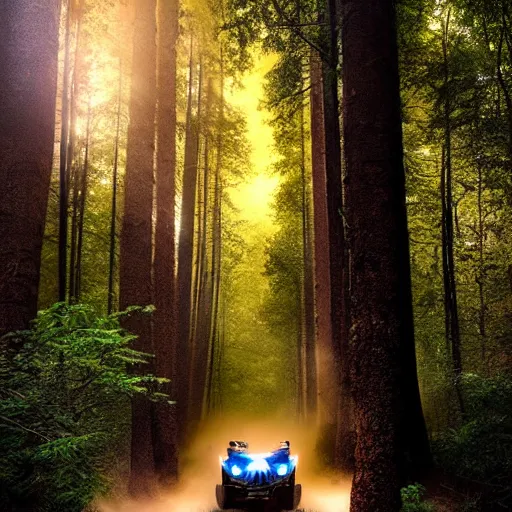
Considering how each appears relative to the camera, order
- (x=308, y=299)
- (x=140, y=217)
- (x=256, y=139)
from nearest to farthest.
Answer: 1. (x=140, y=217)
2. (x=308, y=299)
3. (x=256, y=139)

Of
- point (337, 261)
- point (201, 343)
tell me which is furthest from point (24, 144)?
point (201, 343)

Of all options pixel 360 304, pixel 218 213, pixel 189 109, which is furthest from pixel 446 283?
pixel 218 213

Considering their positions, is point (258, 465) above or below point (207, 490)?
above

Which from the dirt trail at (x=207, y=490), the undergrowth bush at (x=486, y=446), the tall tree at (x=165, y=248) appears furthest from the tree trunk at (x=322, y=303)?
the undergrowth bush at (x=486, y=446)

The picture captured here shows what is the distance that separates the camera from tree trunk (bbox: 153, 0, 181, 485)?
978 centimetres

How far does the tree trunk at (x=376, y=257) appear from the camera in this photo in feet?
16.0

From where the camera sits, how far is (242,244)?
22922mm

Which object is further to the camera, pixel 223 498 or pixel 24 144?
pixel 223 498

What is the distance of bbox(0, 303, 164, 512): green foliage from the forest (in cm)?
2

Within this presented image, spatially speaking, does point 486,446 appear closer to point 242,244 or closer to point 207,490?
point 207,490

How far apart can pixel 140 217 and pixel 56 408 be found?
633cm

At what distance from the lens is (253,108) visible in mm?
24281

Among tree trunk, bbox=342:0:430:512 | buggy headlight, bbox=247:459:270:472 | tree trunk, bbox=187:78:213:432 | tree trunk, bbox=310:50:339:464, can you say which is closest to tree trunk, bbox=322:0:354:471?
tree trunk, bbox=310:50:339:464

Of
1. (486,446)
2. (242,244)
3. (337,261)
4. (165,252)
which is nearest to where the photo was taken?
(486,446)
